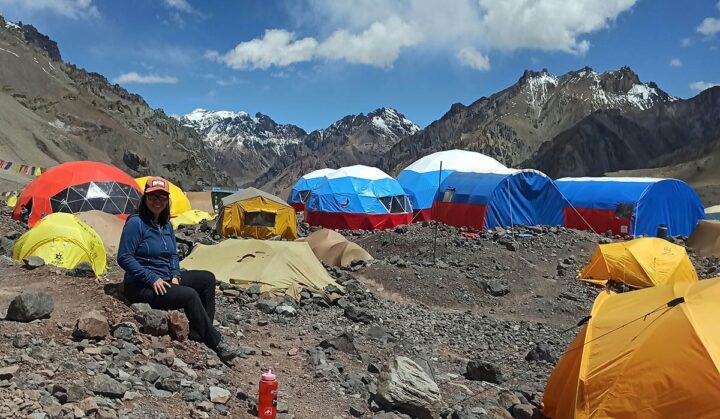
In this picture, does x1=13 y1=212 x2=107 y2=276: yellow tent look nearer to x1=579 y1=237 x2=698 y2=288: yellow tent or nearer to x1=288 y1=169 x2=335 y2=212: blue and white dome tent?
x1=579 y1=237 x2=698 y2=288: yellow tent

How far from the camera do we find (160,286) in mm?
6637

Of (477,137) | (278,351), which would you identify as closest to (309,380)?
(278,351)

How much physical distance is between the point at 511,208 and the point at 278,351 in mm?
19263

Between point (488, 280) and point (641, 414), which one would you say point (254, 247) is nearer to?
point (488, 280)

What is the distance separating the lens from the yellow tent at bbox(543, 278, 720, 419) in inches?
228

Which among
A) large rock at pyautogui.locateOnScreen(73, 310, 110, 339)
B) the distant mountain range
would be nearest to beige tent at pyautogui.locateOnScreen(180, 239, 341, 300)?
large rock at pyautogui.locateOnScreen(73, 310, 110, 339)

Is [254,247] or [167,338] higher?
[254,247]

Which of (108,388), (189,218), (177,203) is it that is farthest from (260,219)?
(108,388)

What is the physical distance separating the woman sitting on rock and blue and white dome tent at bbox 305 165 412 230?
22.5 m

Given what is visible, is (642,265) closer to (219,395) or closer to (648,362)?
(648,362)

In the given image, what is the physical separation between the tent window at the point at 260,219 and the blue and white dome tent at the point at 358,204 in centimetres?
523

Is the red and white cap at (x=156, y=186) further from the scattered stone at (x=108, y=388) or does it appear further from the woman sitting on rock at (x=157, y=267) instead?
the scattered stone at (x=108, y=388)

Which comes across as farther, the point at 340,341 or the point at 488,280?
the point at 488,280

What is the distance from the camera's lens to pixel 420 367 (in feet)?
24.7
